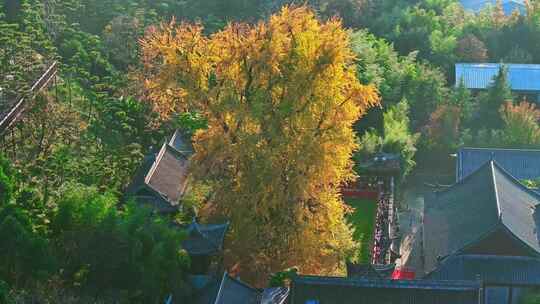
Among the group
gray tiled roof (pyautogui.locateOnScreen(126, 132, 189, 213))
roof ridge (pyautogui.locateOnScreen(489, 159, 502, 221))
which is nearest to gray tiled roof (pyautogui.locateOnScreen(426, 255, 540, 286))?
roof ridge (pyautogui.locateOnScreen(489, 159, 502, 221))

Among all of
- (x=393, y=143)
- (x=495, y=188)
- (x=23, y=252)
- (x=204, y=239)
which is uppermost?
(x=393, y=143)

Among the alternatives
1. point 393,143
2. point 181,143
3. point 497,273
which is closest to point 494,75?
point 393,143

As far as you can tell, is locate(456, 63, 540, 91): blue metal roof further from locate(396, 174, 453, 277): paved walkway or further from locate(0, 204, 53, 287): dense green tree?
locate(0, 204, 53, 287): dense green tree

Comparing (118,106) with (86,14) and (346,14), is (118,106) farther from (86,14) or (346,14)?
(346,14)

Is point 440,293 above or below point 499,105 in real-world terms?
below

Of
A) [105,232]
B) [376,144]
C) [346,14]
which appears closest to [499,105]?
[376,144]

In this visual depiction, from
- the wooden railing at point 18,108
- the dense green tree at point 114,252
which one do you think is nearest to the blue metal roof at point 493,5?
the wooden railing at point 18,108

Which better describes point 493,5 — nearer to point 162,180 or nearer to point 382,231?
point 382,231
